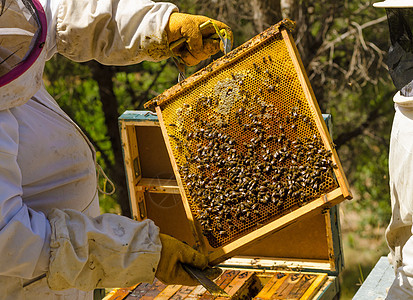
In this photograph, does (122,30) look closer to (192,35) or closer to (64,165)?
(192,35)

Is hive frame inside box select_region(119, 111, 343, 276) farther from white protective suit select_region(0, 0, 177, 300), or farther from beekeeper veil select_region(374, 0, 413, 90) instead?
beekeeper veil select_region(374, 0, 413, 90)

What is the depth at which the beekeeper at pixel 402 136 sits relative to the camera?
2.86 meters

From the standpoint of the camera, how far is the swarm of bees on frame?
Answer: 2.98 meters

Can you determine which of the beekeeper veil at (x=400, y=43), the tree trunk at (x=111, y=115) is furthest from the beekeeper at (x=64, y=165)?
the tree trunk at (x=111, y=115)

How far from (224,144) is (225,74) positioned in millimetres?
430

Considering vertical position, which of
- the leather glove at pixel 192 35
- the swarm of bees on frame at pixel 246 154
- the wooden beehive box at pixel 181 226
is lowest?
the wooden beehive box at pixel 181 226

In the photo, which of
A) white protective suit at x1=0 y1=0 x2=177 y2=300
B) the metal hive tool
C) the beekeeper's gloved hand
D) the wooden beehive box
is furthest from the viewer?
the wooden beehive box

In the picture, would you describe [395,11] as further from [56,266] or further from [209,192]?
[56,266]

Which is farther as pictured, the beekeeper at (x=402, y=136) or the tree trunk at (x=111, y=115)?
the tree trunk at (x=111, y=115)

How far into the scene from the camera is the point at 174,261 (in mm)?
2699

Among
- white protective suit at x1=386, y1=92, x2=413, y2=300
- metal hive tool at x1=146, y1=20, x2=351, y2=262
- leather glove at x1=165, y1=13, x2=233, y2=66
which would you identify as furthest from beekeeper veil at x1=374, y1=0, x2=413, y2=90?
leather glove at x1=165, y1=13, x2=233, y2=66

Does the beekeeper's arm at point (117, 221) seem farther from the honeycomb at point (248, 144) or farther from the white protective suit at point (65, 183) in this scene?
the honeycomb at point (248, 144)

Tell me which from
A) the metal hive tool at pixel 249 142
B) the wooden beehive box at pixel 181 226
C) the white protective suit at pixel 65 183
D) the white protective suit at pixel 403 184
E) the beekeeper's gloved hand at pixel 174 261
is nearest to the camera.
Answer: the white protective suit at pixel 65 183

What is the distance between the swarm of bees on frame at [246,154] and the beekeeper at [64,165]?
0.93 feet
